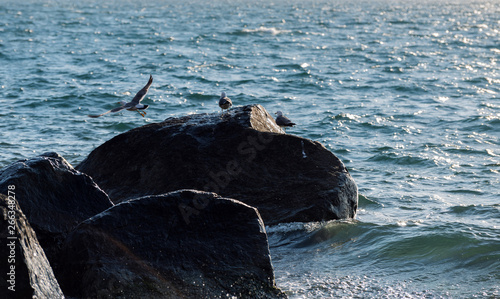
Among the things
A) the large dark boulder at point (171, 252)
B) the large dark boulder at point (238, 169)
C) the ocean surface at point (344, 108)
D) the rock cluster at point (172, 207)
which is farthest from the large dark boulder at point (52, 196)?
the ocean surface at point (344, 108)

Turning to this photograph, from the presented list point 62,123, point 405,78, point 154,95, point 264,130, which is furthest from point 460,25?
point 264,130

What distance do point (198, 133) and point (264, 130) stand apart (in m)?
0.98

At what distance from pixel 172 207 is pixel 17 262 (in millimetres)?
1634

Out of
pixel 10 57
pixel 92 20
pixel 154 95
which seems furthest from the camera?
pixel 92 20

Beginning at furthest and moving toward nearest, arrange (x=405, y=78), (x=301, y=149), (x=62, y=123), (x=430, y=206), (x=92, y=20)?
(x=92, y=20), (x=405, y=78), (x=62, y=123), (x=430, y=206), (x=301, y=149)

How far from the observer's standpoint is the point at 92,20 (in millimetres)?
40125

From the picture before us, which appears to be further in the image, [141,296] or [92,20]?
[92,20]

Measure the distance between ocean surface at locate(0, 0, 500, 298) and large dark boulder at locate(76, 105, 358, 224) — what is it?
380mm

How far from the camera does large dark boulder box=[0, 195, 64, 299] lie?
5.35 metres

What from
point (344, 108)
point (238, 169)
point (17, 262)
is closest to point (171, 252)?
point (17, 262)

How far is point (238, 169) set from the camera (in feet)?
28.2

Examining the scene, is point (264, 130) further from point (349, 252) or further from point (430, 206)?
point (430, 206)

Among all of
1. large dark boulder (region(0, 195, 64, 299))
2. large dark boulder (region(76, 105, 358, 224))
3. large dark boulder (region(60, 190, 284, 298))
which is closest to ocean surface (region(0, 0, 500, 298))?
large dark boulder (region(76, 105, 358, 224))

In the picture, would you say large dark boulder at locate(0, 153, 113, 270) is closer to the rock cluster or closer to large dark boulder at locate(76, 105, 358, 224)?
the rock cluster
